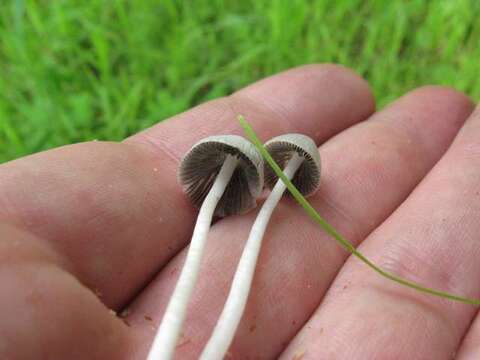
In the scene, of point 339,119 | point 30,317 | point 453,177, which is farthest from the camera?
point 339,119

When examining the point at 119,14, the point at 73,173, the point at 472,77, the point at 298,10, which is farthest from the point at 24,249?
the point at 472,77

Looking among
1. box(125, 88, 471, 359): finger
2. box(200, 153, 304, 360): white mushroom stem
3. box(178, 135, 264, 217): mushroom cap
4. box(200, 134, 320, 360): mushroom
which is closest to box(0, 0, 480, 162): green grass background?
box(125, 88, 471, 359): finger

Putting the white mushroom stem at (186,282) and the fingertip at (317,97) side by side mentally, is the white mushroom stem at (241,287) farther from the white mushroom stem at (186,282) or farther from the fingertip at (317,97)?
the fingertip at (317,97)

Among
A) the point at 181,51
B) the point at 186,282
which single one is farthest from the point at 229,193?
the point at 181,51

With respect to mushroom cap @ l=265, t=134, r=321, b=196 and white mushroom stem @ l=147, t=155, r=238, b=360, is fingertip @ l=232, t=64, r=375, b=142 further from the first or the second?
white mushroom stem @ l=147, t=155, r=238, b=360

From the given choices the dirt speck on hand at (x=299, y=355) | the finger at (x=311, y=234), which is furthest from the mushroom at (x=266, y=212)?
the dirt speck on hand at (x=299, y=355)

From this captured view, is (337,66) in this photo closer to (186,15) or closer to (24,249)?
(186,15)

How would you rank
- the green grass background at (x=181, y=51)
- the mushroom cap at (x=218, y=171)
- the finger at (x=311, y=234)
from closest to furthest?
A: the finger at (x=311, y=234) < the mushroom cap at (x=218, y=171) < the green grass background at (x=181, y=51)
